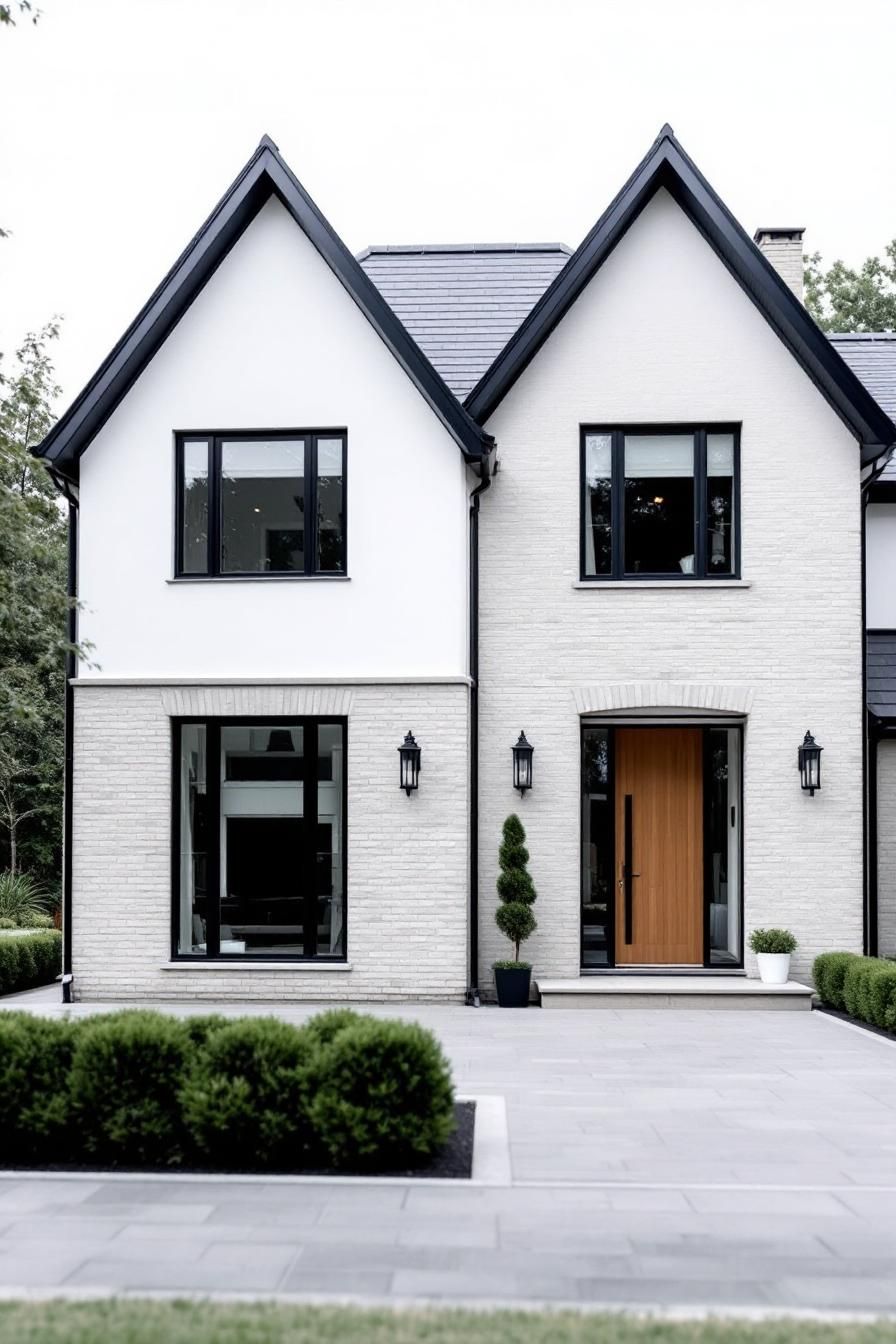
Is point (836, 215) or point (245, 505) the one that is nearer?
point (245, 505)

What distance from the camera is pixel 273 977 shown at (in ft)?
44.2

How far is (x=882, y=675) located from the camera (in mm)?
14875

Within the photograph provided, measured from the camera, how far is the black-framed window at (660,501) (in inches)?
573

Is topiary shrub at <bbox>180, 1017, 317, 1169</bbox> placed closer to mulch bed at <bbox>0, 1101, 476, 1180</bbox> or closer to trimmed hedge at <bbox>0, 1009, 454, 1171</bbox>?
trimmed hedge at <bbox>0, 1009, 454, 1171</bbox>

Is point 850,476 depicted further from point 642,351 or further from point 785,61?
point 785,61

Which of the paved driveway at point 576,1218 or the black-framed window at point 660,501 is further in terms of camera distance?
the black-framed window at point 660,501

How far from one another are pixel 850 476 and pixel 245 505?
676 cm

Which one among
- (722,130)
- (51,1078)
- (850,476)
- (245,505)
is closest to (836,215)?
(722,130)

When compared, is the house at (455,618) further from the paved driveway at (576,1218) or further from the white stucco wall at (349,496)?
the paved driveway at (576,1218)

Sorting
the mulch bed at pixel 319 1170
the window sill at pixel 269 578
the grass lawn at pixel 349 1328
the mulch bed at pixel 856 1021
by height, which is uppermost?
the window sill at pixel 269 578

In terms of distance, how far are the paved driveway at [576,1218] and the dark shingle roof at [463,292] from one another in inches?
361

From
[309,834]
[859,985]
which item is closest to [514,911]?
[309,834]

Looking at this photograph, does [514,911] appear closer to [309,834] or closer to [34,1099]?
[309,834]

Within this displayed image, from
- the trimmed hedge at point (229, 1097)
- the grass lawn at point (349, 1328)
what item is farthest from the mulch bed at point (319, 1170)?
the grass lawn at point (349, 1328)
